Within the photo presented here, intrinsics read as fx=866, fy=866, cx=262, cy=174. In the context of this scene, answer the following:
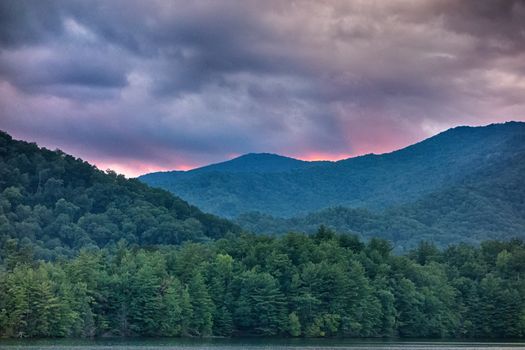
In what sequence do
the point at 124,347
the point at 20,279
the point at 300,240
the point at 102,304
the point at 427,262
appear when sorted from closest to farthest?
the point at 124,347
the point at 20,279
the point at 102,304
the point at 300,240
the point at 427,262

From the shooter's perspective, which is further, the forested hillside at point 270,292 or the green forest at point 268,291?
the green forest at point 268,291

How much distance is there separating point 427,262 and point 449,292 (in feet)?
66.7

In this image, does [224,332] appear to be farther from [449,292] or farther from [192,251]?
[449,292]

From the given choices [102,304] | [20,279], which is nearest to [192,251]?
[102,304]

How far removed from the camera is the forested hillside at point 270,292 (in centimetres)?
10562

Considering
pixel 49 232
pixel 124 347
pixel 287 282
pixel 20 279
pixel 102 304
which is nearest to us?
pixel 124 347

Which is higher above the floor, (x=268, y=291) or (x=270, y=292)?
(x=268, y=291)

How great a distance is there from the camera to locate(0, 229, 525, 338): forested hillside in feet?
347

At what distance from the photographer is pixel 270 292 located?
123000mm

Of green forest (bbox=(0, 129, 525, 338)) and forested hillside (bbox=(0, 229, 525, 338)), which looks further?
green forest (bbox=(0, 129, 525, 338))

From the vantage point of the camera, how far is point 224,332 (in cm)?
12094

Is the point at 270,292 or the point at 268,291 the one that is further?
the point at 268,291

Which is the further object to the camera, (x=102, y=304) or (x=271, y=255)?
(x=271, y=255)

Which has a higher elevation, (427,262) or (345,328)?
(427,262)
